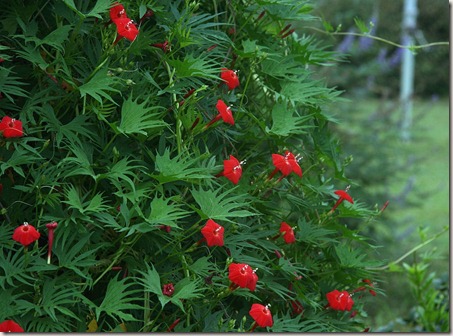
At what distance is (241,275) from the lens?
1720 millimetres

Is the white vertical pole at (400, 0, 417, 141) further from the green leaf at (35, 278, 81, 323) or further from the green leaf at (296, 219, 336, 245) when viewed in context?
the green leaf at (35, 278, 81, 323)

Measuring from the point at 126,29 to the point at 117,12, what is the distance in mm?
61

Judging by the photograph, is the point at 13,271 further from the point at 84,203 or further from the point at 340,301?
the point at 340,301

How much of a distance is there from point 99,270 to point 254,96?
65 centimetres

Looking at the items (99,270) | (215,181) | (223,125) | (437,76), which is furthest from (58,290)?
(437,76)

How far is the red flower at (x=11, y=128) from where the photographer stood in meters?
1.70

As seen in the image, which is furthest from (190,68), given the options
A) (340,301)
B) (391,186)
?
(391,186)

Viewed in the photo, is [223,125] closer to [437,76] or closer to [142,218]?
[142,218]

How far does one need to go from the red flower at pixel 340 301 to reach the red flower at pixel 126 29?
0.82 m

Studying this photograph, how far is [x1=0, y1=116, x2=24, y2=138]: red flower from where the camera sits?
1.70 metres

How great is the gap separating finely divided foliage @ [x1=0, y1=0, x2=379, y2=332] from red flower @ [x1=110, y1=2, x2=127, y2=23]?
0.04ft

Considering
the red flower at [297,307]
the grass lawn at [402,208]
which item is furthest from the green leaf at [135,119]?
the grass lawn at [402,208]

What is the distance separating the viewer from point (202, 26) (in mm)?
1926

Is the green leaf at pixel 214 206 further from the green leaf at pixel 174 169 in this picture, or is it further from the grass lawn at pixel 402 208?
the grass lawn at pixel 402 208
